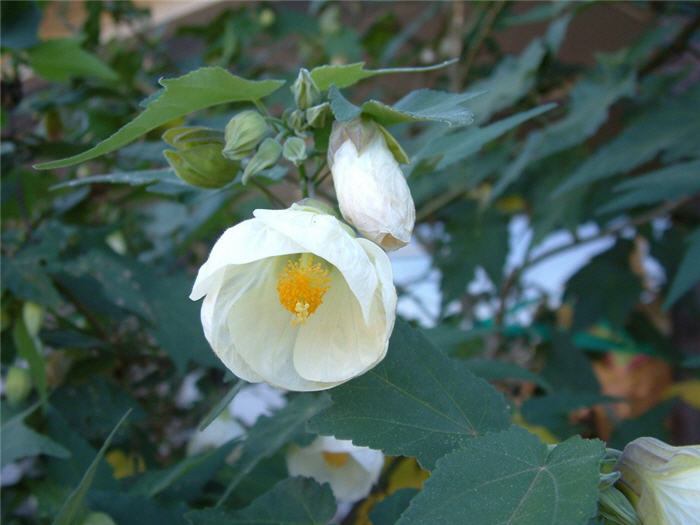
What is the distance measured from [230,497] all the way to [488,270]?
72cm

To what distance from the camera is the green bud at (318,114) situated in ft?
1.39

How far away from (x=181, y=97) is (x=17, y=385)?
0.43m

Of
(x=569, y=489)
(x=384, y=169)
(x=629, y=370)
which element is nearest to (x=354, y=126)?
(x=384, y=169)

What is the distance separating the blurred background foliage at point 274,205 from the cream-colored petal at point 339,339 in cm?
12

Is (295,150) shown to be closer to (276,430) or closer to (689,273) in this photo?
(276,430)

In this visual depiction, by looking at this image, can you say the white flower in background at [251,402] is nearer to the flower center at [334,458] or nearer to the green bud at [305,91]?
the flower center at [334,458]

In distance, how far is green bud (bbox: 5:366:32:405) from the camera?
2.20 ft

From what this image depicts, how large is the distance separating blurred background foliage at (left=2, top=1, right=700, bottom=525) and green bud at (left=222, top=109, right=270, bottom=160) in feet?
0.14

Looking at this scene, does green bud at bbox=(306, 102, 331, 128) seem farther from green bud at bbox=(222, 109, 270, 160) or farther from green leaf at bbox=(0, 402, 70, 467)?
green leaf at bbox=(0, 402, 70, 467)

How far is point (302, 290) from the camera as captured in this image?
403 mm

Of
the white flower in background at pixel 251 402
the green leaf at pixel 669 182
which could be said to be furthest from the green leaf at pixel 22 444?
the green leaf at pixel 669 182

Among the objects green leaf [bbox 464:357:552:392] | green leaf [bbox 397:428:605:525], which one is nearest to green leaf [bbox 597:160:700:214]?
green leaf [bbox 464:357:552:392]

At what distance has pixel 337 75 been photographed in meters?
0.44

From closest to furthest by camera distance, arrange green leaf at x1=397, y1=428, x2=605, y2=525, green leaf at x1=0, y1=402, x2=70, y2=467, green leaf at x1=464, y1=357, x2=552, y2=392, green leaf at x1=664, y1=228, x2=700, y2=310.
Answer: green leaf at x1=397, y1=428, x2=605, y2=525
green leaf at x1=0, y1=402, x2=70, y2=467
green leaf at x1=464, y1=357, x2=552, y2=392
green leaf at x1=664, y1=228, x2=700, y2=310
